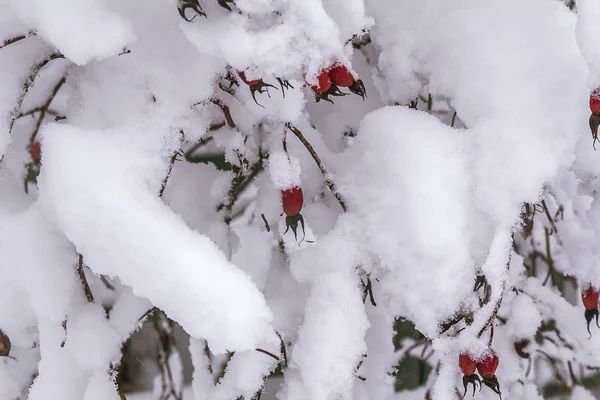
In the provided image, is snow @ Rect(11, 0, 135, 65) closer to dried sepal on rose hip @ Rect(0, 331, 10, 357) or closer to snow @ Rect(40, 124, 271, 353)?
snow @ Rect(40, 124, 271, 353)

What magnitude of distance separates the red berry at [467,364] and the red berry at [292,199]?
12.9 inches

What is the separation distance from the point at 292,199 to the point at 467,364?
1.15 ft

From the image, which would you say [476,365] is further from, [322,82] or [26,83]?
[26,83]

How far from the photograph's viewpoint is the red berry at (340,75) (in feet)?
2.10

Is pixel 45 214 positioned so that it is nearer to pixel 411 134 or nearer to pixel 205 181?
pixel 205 181

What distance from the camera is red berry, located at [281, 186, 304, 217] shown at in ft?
2.59

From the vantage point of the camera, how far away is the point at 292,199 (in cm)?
79

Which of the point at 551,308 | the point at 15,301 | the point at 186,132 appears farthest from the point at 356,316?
the point at 551,308

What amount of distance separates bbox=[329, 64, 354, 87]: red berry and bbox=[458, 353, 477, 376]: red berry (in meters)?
0.44

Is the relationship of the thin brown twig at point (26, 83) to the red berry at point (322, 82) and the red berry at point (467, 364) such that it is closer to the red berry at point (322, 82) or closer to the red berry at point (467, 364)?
the red berry at point (322, 82)

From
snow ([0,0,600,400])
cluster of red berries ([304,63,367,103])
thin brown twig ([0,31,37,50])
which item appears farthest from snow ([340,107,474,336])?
thin brown twig ([0,31,37,50])

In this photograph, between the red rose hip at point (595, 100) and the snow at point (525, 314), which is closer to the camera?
the red rose hip at point (595, 100)

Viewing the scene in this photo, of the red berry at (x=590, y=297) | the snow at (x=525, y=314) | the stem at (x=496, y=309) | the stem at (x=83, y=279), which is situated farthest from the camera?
the snow at (x=525, y=314)

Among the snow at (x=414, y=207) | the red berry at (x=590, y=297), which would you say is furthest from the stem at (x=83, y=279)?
the red berry at (x=590, y=297)
